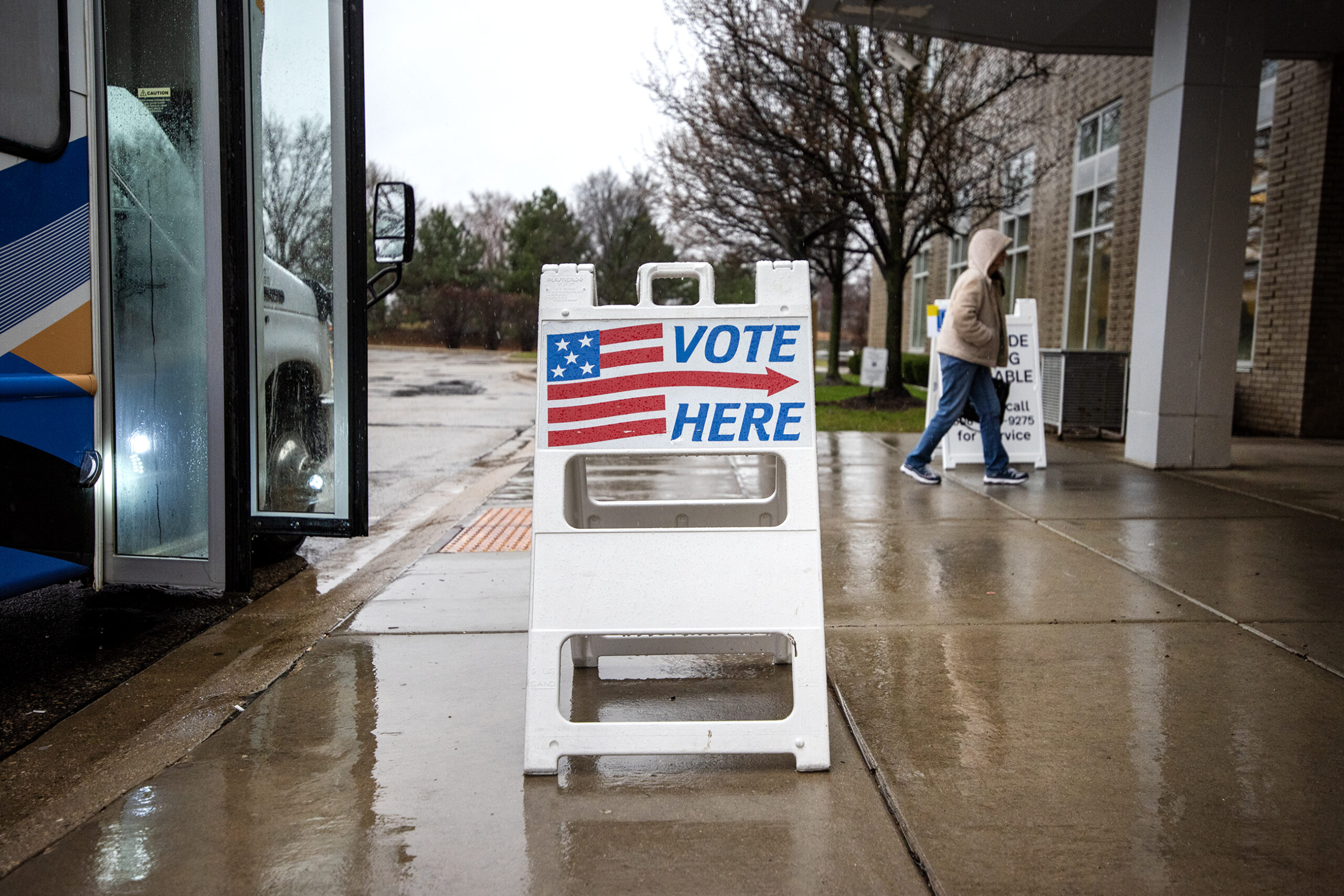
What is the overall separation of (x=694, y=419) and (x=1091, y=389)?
9609 millimetres

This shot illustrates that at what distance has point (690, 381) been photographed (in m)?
3.12

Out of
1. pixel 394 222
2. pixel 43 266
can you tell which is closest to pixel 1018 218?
pixel 394 222

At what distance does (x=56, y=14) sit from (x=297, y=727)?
2.89m

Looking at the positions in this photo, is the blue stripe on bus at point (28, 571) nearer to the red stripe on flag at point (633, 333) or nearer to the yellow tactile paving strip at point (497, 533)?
the yellow tactile paving strip at point (497, 533)

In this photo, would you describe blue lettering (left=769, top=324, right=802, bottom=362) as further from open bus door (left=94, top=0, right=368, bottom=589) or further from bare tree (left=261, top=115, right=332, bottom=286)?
bare tree (left=261, top=115, right=332, bottom=286)

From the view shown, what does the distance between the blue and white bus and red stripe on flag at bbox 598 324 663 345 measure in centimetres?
218

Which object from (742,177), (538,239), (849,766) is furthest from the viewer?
(538,239)

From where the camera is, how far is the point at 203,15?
434cm

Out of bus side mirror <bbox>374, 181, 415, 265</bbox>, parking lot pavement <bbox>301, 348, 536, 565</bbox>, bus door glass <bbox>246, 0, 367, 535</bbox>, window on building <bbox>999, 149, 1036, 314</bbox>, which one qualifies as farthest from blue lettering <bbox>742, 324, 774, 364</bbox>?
window on building <bbox>999, 149, 1036, 314</bbox>

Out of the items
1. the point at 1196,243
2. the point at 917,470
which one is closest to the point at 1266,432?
the point at 1196,243

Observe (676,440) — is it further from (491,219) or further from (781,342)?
(491,219)

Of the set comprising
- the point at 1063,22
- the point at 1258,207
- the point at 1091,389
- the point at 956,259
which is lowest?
the point at 1091,389

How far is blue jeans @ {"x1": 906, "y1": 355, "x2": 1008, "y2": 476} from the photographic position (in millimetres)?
7891

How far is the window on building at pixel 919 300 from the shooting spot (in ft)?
87.6
